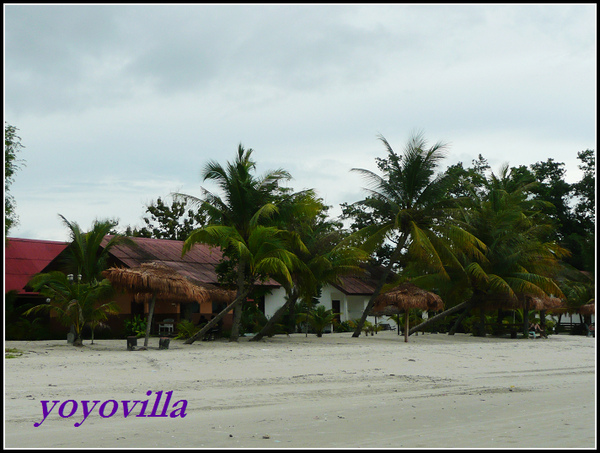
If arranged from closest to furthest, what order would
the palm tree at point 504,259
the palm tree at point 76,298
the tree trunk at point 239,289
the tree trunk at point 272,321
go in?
the palm tree at point 76,298 < the tree trunk at point 239,289 < the tree trunk at point 272,321 < the palm tree at point 504,259

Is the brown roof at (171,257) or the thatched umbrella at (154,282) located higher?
the brown roof at (171,257)

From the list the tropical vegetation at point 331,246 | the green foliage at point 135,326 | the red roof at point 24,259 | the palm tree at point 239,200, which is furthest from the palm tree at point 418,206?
the red roof at point 24,259

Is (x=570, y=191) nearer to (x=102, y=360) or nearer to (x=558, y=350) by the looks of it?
(x=558, y=350)

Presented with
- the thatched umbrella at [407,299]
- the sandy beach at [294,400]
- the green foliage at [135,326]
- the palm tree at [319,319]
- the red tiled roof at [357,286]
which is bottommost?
the sandy beach at [294,400]

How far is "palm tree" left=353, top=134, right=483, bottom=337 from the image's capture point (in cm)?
2294

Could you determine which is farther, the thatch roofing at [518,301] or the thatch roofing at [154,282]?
the thatch roofing at [518,301]

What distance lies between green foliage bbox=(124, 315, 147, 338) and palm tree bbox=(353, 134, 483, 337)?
8184mm

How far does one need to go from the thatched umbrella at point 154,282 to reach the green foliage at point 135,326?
14.7ft

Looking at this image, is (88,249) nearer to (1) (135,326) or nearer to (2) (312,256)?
(1) (135,326)

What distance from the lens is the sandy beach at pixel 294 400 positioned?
6.79m

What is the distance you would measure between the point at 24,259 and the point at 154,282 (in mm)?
12698

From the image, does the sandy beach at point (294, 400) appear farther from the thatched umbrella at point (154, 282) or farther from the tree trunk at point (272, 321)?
the tree trunk at point (272, 321)

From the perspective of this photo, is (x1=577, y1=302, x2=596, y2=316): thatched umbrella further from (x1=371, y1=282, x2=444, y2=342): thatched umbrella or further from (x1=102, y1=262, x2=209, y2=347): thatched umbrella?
(x1=102, y1=262, x2=209, y2=347): thatched umbrella

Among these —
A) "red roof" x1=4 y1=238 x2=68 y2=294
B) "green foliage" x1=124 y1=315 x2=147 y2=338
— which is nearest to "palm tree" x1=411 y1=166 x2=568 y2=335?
"green foliage" x1=124 y1=315 x2=147 y2=338
